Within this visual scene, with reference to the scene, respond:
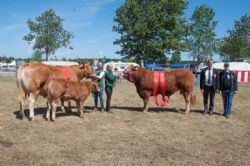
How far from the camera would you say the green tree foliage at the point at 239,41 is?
206ft

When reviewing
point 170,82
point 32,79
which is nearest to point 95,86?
point 32,79

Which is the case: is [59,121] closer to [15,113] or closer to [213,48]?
[15,113]

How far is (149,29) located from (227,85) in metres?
33.4

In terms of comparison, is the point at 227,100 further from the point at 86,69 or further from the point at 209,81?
the point at 86,69

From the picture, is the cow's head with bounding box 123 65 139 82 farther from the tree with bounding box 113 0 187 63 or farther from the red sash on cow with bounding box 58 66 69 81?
the tree with bounding box 113 0 187 63

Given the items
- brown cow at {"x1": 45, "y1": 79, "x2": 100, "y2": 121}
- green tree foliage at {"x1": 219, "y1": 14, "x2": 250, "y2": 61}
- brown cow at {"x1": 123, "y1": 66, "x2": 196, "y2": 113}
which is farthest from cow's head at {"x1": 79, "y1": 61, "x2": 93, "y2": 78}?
green tree foliage at {"x1": 219, "y1": 14, "x2": 250, "y2": 61}

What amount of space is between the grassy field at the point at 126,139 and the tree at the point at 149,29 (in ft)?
106

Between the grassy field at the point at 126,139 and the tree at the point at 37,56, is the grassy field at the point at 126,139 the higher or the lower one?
the lower one

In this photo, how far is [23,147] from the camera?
8.14 meters

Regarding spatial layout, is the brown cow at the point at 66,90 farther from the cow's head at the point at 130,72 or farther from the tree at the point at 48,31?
the tree at the point at 48,31

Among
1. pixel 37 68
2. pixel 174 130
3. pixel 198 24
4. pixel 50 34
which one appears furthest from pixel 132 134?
pixel 198 24

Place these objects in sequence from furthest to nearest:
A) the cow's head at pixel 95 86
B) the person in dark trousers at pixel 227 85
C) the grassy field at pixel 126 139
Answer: the person in dark trousers at pixel 227 85
the cow's head at pixel 95 86
the grassy field at pixel 126 139

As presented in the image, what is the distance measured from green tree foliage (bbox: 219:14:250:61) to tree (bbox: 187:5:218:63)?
245 centimetres

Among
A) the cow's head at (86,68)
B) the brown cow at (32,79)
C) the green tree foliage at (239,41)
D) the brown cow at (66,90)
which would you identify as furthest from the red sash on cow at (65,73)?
the green tree foliage at (239,41)
